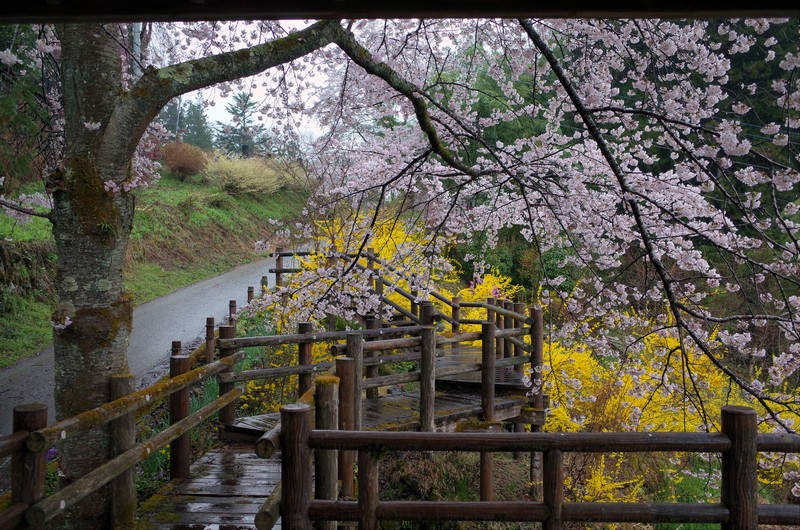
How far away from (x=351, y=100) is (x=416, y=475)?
16.0ft

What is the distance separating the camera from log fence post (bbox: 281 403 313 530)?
2.82 meters

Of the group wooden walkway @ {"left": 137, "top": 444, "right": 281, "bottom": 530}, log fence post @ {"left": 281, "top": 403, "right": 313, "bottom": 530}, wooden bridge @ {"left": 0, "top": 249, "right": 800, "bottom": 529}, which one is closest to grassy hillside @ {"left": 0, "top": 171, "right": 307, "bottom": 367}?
wooden walkway @ {"left": 137, "top": 444, "right": 281, "bottom": 530}

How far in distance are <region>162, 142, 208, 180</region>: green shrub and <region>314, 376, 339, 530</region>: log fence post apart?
80.2 feet

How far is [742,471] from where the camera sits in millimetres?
2795

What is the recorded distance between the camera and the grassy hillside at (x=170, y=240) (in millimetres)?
11875

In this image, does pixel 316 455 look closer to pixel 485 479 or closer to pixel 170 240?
pixel 485 479

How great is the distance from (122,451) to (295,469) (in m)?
1.73

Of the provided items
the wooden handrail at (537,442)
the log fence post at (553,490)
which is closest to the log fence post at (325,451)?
the wooden handrail at (537,442)

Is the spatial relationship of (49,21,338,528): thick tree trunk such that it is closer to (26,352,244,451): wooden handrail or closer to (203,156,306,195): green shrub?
(26,352,244,451): wooden handrail

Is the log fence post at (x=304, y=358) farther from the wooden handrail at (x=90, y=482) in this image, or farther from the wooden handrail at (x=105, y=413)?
the wooden handrail at (x=90, y=482)

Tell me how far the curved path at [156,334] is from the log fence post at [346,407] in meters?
4.61

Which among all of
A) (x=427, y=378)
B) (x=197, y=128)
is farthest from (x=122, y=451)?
(x=197, y=128)

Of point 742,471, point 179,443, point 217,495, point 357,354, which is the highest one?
point 357,354

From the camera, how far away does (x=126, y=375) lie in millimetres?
3953
